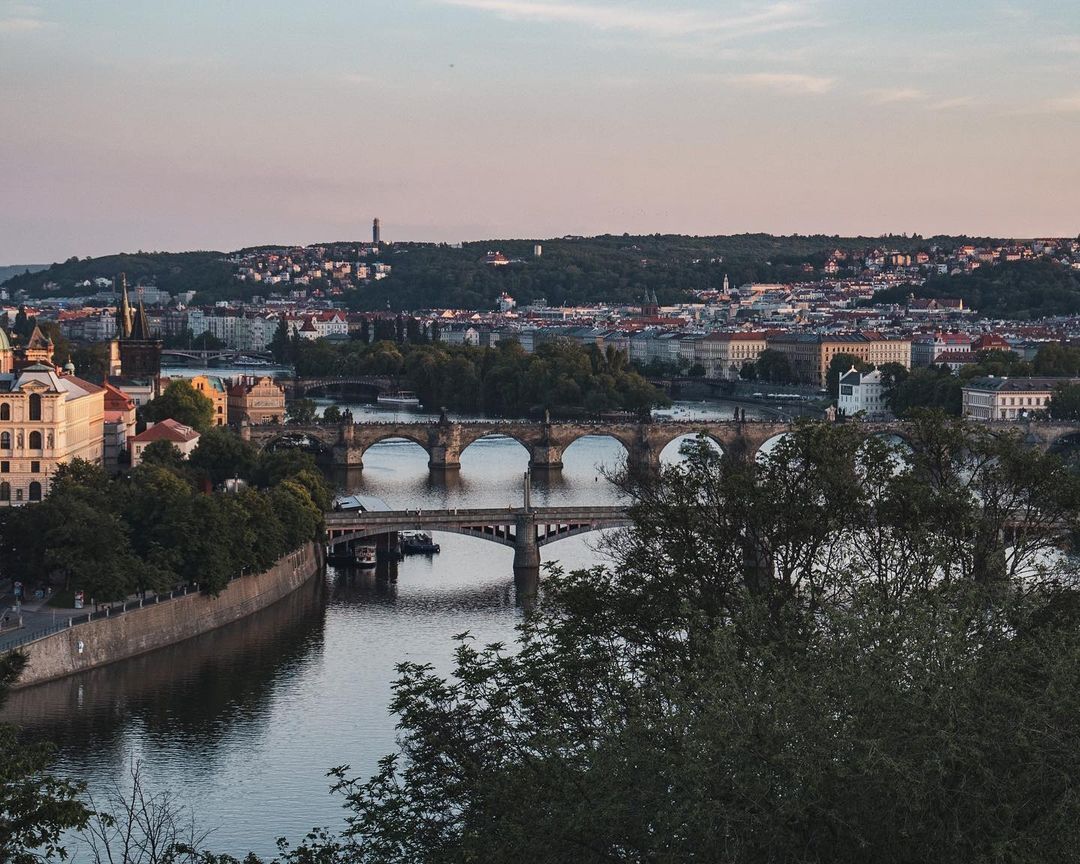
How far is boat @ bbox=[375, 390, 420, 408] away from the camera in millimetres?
72188

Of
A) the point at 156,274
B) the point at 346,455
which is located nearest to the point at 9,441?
the point at 346,455

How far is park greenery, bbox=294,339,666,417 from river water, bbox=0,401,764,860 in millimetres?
32862

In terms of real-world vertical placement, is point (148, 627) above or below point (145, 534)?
below

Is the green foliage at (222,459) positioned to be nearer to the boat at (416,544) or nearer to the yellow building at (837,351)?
the boat at (416,544)

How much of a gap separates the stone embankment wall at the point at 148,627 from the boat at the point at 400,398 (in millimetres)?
43263

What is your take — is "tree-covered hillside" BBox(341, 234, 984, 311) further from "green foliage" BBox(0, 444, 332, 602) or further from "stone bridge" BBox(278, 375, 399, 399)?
"green foliage" BBox(0, 444, 332, 602)

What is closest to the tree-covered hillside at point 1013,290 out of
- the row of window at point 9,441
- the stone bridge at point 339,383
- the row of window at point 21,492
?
the stone bridge at point 339,383

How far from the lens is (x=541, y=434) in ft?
165

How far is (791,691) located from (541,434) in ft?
129

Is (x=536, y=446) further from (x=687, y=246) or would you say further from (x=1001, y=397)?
(x=687, y=246)

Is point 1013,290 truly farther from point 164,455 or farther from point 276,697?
point 276,697

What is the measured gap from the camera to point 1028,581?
48.9 feet

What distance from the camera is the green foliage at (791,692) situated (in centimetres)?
1039

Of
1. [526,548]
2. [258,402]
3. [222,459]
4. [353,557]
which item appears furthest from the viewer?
[258,402]
